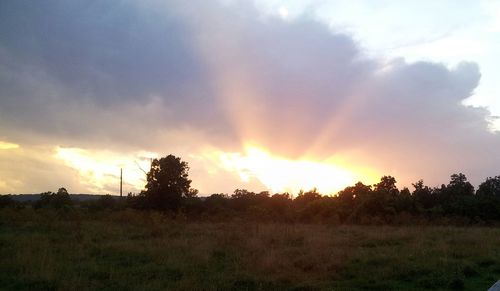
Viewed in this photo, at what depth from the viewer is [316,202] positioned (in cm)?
4650

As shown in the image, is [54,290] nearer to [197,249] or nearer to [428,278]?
[197,249]

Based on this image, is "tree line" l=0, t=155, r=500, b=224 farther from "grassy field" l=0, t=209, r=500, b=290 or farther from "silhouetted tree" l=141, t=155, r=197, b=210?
"grassy field" l=0, t=209, r=500, b=290

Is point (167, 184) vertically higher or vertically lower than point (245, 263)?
higher

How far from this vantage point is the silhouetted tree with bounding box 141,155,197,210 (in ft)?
175

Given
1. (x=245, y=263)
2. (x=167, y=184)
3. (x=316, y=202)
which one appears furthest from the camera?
(x=167, y=184)

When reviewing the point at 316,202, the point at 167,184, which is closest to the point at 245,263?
the point at 316,202

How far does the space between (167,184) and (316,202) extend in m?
18.7

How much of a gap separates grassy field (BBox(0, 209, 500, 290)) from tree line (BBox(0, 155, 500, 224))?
15.6 meters

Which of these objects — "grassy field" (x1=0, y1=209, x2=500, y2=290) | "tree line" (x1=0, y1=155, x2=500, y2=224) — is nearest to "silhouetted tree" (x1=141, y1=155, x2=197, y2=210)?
"tree line" (x1=0, y1=155, x2=500, y2=224)

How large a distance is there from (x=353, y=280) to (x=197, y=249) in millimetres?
6699

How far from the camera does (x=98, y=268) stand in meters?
13.4

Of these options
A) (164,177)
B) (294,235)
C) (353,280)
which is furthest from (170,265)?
(164,177)

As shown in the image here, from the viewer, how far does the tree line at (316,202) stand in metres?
40.5

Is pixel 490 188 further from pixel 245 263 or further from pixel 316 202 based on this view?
pixel 245 263
